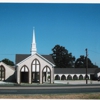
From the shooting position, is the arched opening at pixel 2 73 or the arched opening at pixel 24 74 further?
the arched opening at pixel 24 74

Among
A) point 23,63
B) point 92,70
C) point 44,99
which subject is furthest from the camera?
point 92,70

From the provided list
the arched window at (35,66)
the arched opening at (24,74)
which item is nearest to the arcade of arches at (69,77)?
the arched window at (35,66)

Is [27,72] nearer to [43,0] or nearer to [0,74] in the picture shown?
[0,74]

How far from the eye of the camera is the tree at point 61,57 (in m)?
33.5

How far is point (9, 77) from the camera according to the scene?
1551 inches

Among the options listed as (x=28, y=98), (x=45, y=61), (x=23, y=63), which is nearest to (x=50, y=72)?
(x=45, y=61)

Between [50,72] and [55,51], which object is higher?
[55,51]

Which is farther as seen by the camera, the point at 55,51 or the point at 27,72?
the point at 27,72

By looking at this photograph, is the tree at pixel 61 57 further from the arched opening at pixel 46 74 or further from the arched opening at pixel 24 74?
the arched opening at pixel 24 74

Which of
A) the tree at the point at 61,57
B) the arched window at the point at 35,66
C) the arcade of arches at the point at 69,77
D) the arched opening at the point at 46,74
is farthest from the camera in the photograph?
the arcade of arches at the point at 69,77

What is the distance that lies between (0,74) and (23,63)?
149 inches

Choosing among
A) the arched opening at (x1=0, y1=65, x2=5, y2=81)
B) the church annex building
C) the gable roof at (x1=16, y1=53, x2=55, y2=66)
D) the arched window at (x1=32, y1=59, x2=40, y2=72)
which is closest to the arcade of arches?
the church annex building

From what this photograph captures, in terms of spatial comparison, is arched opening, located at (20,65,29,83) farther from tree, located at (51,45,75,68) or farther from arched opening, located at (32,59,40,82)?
tree, located at (51,45,75,68)

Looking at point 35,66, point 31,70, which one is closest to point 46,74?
point 35,66
